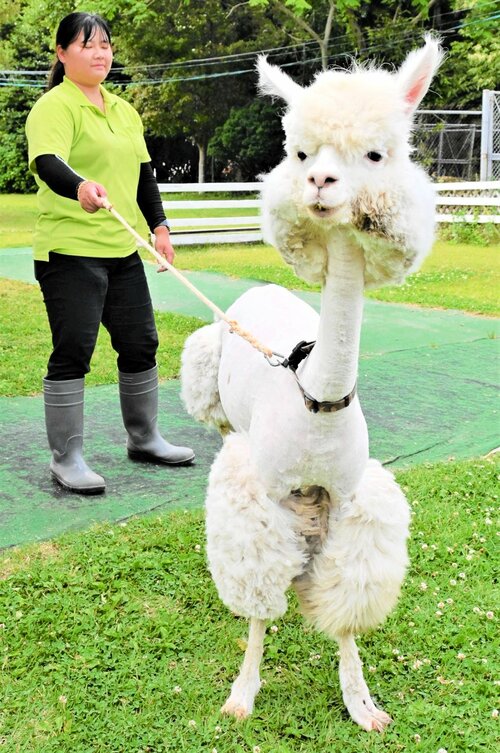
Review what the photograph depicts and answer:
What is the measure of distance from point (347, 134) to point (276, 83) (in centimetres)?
43

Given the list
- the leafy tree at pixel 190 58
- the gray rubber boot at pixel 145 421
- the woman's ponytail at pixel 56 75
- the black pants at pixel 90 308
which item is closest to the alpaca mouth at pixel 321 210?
the black pants at pixel 90 308

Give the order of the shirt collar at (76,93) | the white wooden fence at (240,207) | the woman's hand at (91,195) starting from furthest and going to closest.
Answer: the white wooden fence at (240,207) < the shirt collar at (76,93) < the woman's hand at (91,195)

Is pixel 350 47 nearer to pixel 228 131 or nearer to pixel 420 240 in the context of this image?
pixel 228 131

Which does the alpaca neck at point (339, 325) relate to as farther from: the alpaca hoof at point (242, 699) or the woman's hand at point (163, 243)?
the woman's hand at point (163, 243)

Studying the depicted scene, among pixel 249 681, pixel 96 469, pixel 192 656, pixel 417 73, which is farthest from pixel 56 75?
pixel 249 681

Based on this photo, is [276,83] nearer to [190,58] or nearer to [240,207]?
[240,207]

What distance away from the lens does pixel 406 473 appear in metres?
4.46

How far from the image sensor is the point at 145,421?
4.56 m

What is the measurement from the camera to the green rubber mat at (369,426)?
4.05 m

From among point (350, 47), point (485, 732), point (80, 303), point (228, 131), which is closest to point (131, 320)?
point (80, 303)

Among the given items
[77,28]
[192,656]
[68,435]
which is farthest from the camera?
[68,435]

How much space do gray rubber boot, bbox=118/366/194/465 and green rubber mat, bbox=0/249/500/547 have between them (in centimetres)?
8

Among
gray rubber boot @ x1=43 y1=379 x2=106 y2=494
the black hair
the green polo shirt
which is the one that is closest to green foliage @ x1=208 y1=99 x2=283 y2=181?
the green polo shirt

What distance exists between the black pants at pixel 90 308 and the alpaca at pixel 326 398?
1170 millimetres
